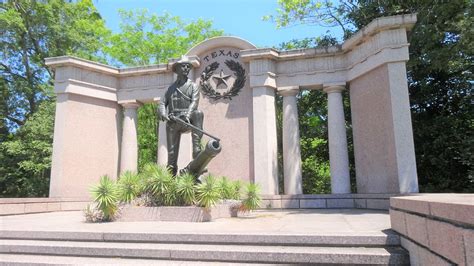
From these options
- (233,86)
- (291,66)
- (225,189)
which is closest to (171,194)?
(225,189)

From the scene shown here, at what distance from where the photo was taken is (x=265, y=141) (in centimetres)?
1300

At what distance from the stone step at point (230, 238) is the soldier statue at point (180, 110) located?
3553mm

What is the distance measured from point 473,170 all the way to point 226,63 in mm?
9491

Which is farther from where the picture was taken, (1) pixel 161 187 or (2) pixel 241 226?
(1) pixel 161 187

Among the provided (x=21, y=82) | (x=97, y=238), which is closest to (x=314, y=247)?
(x=97, y=238)

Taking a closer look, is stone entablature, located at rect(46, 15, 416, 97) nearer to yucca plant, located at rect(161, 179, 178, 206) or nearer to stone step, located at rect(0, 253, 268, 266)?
yucca plant, located at rect(161, 179, 178, 206)

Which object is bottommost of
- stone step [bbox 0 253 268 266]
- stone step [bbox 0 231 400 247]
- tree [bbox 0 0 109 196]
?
stone step [bbox 0 253 268 266]

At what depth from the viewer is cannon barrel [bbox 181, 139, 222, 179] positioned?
26.4 ft

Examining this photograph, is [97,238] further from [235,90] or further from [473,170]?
[473,170]

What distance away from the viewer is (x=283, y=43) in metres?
19.6

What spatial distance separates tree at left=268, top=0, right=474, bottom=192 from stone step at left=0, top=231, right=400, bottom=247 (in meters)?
9.52

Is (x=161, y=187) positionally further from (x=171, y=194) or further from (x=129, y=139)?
(x=129, y=139)

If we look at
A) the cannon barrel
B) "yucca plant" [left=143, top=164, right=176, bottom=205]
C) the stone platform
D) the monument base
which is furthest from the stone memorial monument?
the stone platform

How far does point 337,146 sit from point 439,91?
18.8 feet
